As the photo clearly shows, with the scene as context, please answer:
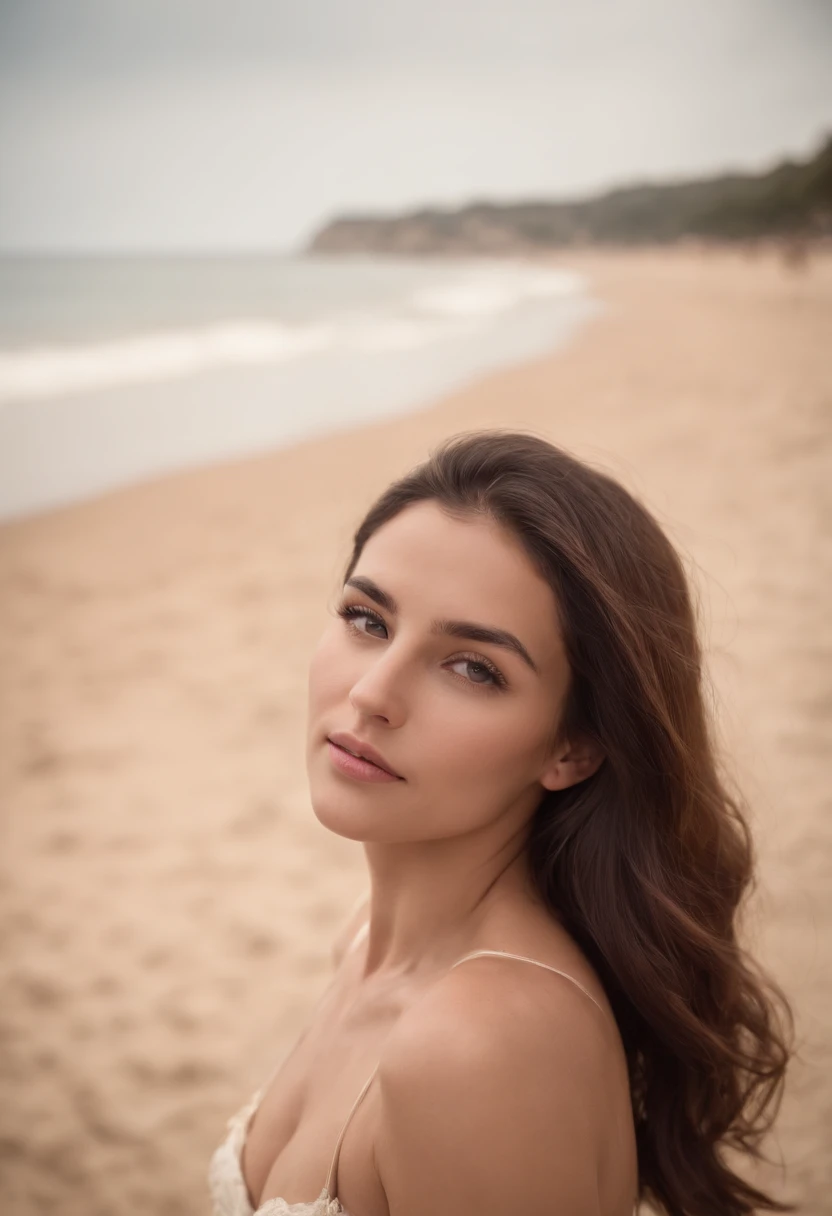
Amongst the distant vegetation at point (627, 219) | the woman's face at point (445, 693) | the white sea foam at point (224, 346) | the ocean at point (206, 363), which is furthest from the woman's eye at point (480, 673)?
the distant vegetation at point (627, 219)

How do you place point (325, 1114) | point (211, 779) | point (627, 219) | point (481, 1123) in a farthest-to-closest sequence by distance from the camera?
point (627, 219), point (211, 779), point (325, 1114), point (481, 1123)

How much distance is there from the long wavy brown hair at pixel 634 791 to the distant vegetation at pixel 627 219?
1540 inches

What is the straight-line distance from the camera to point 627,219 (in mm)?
58781

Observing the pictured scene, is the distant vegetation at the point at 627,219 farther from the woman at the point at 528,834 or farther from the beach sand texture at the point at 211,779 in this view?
the woman at the point at 528,834

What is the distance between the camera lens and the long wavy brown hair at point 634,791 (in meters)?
1.55

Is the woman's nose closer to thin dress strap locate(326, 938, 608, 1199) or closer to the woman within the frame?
the woman

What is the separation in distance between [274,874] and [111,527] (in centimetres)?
539

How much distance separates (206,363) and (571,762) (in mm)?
18080

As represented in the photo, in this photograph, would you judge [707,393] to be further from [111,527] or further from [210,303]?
[210,303]

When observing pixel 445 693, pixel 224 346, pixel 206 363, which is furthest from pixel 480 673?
pixel 224 346

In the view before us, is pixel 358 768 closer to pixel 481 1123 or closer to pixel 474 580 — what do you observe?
pixel 474 580

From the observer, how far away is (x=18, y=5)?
31.8m

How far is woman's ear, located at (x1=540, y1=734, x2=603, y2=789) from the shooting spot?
1603mm

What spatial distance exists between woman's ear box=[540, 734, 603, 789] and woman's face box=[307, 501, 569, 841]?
0.03 metres
